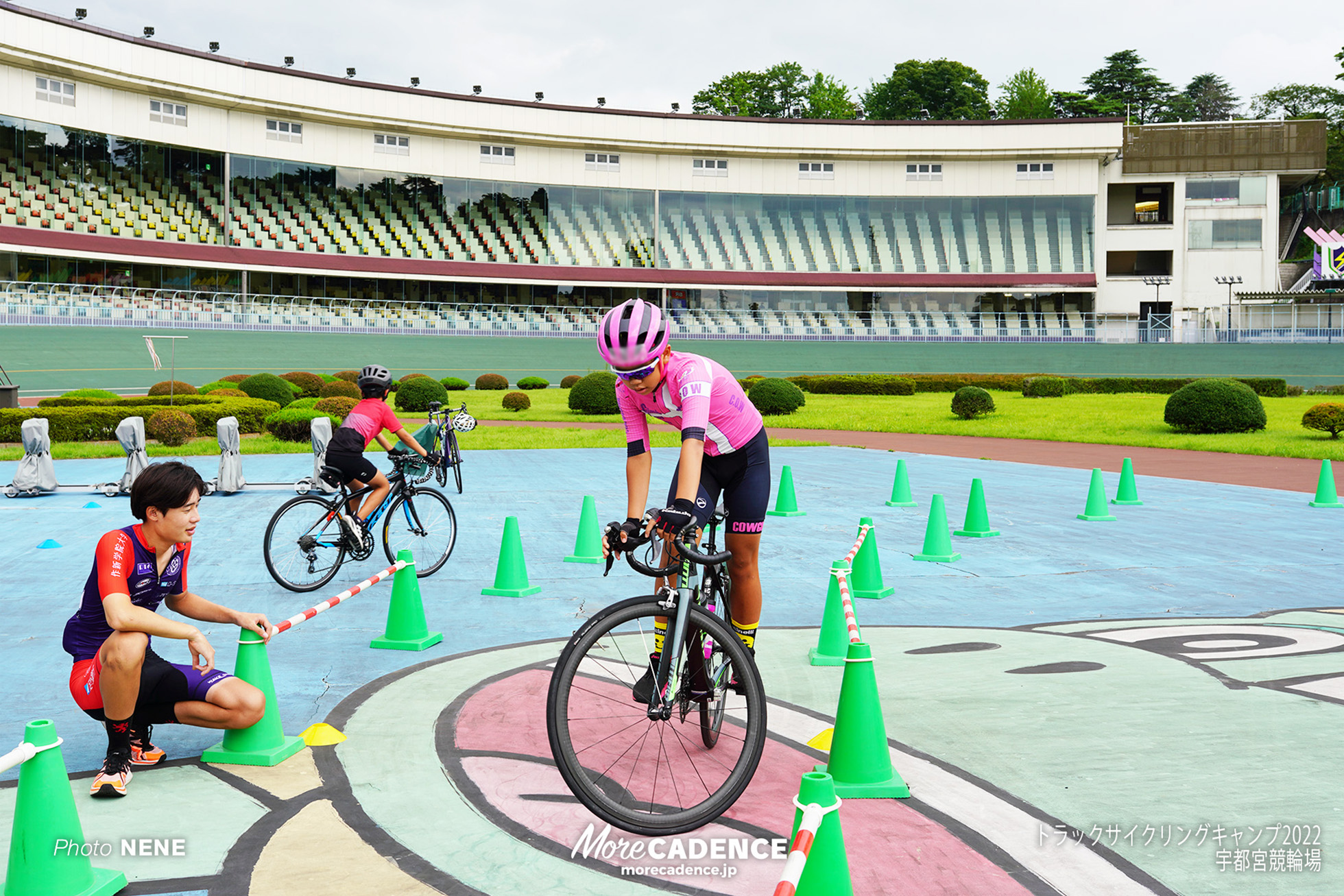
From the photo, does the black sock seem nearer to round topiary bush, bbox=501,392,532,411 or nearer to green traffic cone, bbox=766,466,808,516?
green traffic cone, bbox=766,466,808,516

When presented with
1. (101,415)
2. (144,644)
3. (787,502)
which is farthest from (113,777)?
(101,415)

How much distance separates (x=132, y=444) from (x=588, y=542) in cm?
712

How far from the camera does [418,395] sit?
31.8m

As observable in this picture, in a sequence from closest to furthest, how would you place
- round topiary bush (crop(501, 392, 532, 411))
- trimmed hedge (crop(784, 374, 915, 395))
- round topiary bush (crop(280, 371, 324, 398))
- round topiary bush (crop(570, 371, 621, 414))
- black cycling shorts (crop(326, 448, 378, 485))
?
black cycling shorts (crop(326, 448, 378, 485)), round topiary bush (crop(570, 371, 621, 414)), round topiary bush (crop(501, 392, 532, 411)), round topiary bush (crop(280, 371, 324, 398)), trimmed hedge (crop(784, 374, 915, 395))

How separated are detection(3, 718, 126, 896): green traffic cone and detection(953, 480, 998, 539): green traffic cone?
29.0 ft

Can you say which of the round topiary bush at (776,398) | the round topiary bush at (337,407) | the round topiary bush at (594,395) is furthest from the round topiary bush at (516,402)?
the round topiary bush at (337,407)

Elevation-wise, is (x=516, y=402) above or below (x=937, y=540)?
above

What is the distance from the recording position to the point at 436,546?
8.70m

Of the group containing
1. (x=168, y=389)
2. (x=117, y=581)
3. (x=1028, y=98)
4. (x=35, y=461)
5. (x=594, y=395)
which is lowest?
(x=35, y=461)

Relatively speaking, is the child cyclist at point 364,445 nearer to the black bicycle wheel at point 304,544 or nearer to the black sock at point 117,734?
the black bicycle wheel at point 304,544

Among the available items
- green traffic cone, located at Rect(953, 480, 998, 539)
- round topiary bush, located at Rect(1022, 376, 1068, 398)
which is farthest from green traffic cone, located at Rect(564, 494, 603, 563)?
round topiary bush, located at Rect(1022, 376, 1068, 398)

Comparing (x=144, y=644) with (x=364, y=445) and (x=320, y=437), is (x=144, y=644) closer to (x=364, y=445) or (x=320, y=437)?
(x=364, y=445)

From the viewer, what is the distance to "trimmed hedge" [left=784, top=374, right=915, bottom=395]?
42188 mm

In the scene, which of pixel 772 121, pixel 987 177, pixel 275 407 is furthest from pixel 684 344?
pixel 275 407
